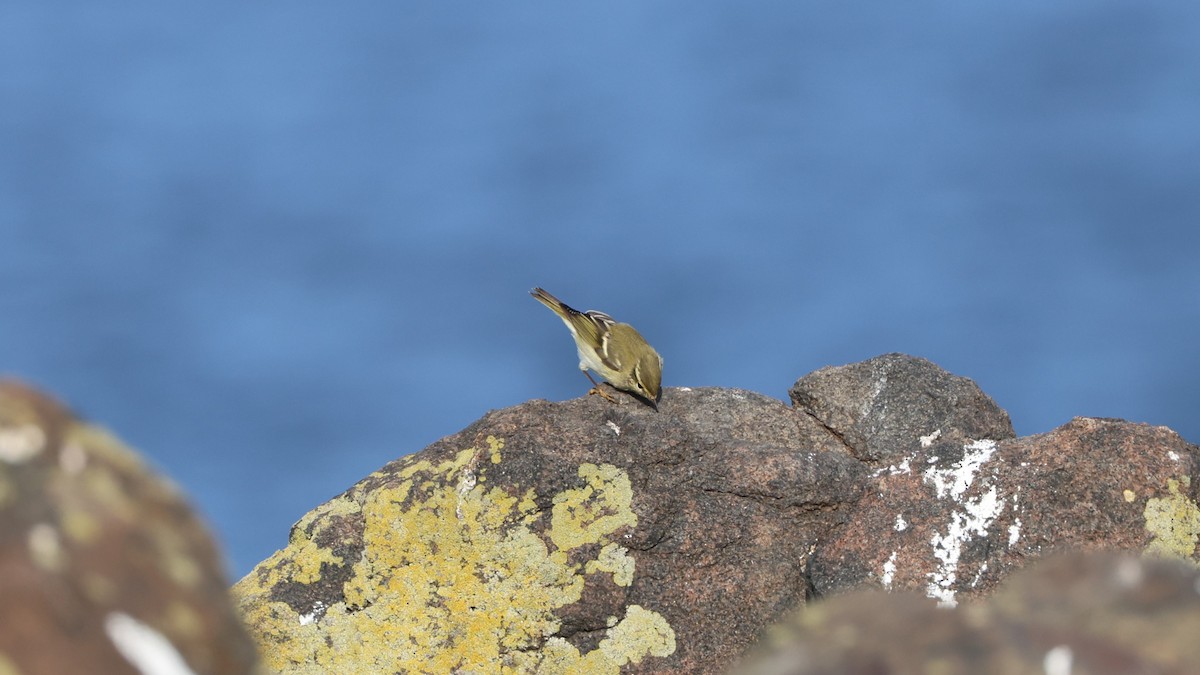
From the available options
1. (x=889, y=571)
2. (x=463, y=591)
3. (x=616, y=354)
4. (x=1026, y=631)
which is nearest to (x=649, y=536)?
(x=463, y=591)

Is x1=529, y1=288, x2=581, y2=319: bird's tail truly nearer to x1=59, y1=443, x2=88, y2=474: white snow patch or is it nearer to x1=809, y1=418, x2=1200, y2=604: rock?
x1=809, y1=418, x2=1200, y2=604: rock

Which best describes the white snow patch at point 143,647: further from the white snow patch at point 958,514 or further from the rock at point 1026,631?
the white snow patch at point 958,514

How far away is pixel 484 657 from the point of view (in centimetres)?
732

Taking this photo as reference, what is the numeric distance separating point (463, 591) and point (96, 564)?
5674 mm

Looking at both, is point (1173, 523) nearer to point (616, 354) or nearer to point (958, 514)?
point (958, 514)

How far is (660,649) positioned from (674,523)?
29.4 inches

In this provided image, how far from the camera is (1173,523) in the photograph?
7.41m

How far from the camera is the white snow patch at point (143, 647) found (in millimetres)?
1925

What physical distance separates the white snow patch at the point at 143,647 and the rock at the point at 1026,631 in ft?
2.95

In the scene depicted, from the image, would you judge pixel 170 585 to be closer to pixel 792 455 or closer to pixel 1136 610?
pixel 1136 610

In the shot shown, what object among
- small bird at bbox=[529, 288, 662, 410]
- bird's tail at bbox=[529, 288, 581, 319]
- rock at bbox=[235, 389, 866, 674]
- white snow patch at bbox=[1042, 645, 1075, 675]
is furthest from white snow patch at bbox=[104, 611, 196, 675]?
bird's tail at bbox=[529, 288, 581, 319]

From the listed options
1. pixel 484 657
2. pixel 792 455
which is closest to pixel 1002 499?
pixel 792 455

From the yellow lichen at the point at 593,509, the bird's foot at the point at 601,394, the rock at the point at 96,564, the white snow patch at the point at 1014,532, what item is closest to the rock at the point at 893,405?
the bird's foot at the point at 601,394

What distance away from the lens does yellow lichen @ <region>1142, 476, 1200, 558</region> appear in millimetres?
7375
